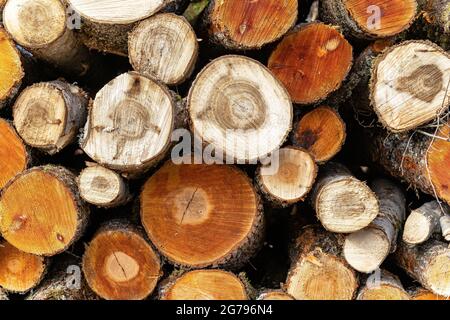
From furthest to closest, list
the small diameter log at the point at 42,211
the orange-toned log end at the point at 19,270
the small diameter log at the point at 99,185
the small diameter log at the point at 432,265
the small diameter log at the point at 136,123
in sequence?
the orange-toned log end at the point at 19,270 → the small diameter log at the point at 432,265 → the small diameter log at the point at 42,211 → the small diameter log at the point at 99,185 → the small diameter log at the point at 136,123

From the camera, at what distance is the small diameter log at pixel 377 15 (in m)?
2.71

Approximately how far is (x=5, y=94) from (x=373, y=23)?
188cm

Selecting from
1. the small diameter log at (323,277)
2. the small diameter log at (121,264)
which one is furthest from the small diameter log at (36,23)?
the small diameter log at (323,277)

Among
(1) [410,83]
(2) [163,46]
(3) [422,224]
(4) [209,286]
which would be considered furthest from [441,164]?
(2) [163,46]

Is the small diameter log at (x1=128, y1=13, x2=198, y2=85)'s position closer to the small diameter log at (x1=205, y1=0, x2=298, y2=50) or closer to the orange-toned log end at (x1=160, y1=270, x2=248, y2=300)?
the small diameter log at (x1=205, y1=0, x2=298, y2=50)

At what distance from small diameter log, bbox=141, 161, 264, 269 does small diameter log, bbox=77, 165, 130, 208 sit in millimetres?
246

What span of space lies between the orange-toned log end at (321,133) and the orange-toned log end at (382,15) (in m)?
0.45

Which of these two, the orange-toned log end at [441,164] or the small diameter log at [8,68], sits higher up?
the small diameter log at [8,68]

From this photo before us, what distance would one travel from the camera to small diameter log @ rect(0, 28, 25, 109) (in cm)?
281

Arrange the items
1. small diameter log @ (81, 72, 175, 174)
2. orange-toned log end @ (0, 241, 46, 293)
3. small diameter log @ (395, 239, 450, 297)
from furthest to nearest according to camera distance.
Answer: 1. orange-toned log end @ (0, 241, 46, 293)
2. small diameter log @ (395, 239, 450, 297)
3. small diameter log @ (81, 72, 175, 174)

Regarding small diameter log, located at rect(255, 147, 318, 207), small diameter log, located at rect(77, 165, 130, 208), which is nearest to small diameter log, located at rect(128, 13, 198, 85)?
small diameter log, located at rect(77, 165, 130, 208)

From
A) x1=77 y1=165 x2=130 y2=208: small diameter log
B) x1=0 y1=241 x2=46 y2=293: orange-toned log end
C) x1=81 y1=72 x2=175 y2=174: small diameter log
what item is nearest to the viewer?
x1=81 y1=72 x2=175 y2=174: small diameter log

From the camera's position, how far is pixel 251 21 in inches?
104

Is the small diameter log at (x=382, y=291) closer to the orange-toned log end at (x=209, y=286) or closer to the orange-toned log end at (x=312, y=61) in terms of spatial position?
the orange-toned log end at (x=209, y=286)
